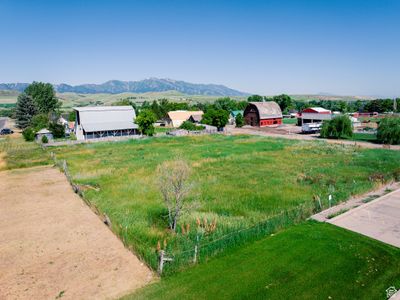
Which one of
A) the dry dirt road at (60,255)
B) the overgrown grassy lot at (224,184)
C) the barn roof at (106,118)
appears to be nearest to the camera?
the dry dirt road at (60,255)

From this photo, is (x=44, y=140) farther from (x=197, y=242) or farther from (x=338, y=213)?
(x=338, y=213)

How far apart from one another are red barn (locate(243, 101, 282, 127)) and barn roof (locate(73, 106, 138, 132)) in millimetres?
30340

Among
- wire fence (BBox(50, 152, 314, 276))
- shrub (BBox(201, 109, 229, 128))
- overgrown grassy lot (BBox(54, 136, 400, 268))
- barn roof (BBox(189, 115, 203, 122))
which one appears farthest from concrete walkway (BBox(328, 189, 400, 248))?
barn roof (BBox(189, 115, 203, 122))

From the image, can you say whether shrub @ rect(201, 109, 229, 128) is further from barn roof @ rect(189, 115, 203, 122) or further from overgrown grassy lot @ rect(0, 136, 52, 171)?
overgrown grassy lot @ rect(0, 136, 52, 171)

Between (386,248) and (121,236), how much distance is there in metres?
12.0

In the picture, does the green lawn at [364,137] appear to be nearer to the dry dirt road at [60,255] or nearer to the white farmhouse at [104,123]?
the white farmhouse at [104,123]

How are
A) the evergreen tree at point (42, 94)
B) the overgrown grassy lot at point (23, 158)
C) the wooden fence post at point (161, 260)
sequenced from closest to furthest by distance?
the wooden fence post at point (161, 260)
the overgrown grassy lot at point (23, 158)
the evergreen tree at point (42, 94)

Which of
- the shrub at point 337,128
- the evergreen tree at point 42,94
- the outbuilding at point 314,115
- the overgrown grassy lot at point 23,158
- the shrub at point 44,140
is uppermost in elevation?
the evergreen tree at point 42,94

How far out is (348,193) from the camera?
2000 centimetres

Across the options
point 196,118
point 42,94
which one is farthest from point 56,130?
point 42,94

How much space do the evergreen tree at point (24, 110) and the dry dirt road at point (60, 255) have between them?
64062mm

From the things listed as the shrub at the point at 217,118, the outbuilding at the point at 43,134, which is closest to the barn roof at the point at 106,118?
the outbuilding at the point at 43,134

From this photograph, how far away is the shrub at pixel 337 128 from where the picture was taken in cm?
5016

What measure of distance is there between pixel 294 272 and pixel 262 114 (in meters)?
67.1
